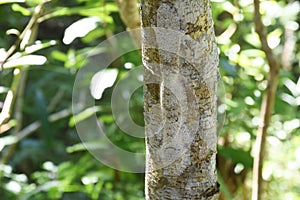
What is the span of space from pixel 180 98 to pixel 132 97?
1.65 feet

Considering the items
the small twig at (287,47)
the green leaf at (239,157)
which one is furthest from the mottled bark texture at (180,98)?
the small twig at (287,47)

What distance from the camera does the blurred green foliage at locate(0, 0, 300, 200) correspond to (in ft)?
2.86

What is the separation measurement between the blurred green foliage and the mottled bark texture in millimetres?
225

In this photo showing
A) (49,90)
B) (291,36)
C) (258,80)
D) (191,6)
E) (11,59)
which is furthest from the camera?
(49,90)

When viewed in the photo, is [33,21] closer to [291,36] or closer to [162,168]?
[162,168]

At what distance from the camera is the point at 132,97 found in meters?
0.91

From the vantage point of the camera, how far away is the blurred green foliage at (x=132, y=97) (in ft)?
2.86

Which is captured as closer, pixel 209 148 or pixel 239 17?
pixel 209 148

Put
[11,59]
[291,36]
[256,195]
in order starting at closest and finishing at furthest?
1. [11,59]
2. [256,195]
3. [291,36]

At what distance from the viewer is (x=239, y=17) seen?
0.92 meters

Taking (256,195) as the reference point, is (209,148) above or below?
above

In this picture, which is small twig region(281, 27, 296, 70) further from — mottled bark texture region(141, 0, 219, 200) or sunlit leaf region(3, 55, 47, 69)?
mottled bark texture region(141, 0, 219, 200)

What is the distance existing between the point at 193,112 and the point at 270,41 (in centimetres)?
58

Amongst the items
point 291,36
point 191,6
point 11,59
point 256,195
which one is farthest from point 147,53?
point 291,36
